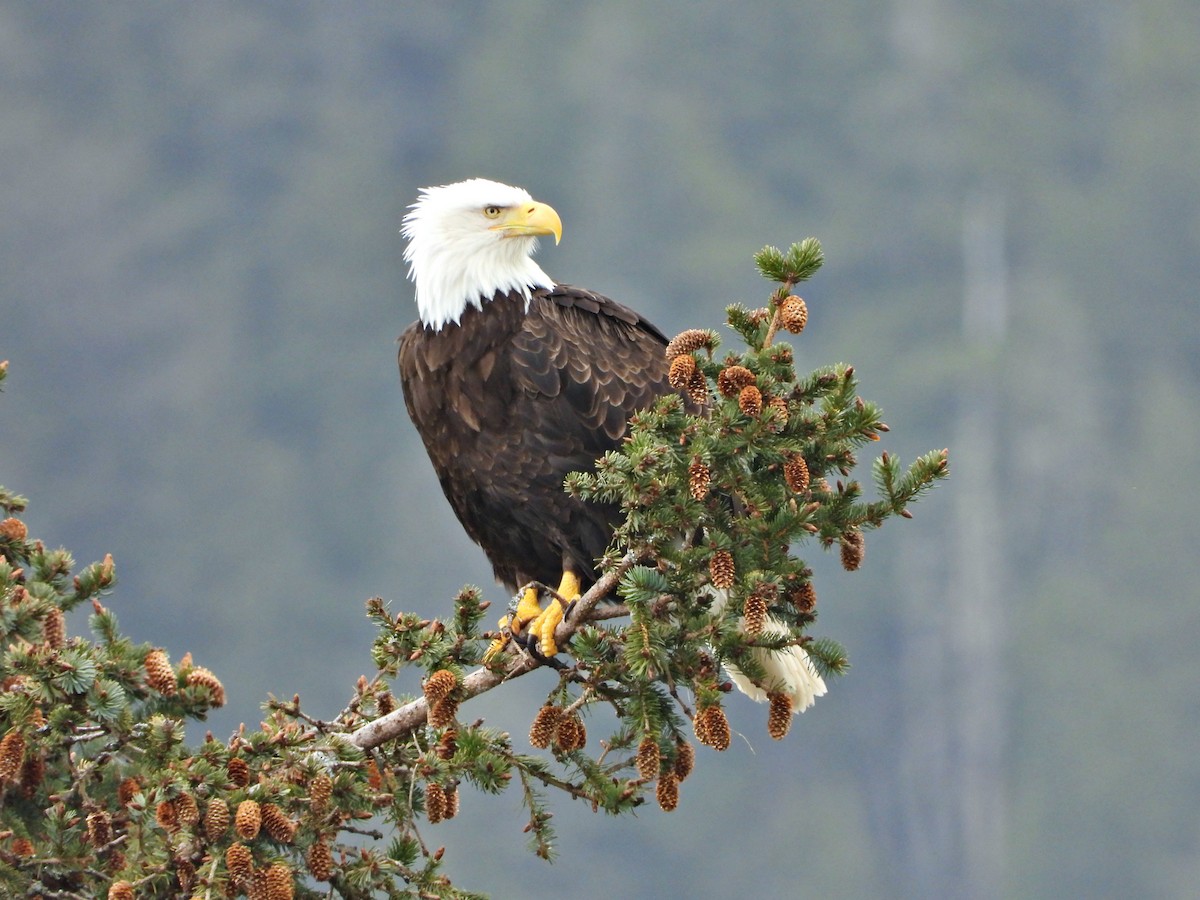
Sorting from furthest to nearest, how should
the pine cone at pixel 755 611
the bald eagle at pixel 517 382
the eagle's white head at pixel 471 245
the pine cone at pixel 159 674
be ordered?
the eagle's white head at pixel 471 245 → the bald eagle at pixel 517 382 → the pine cone at pixel 159 674 → the pine cone at pixel 755 611

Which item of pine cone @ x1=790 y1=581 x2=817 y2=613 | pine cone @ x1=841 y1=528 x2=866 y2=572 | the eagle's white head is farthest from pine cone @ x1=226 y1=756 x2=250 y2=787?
the eagle's white head

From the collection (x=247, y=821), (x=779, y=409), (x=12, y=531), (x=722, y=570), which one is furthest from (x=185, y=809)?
(x=779, y=409)

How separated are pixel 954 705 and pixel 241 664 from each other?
1136 inches

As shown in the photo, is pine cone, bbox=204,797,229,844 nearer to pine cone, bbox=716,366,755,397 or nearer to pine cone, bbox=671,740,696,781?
pine cone, bbox=671,740,696,781

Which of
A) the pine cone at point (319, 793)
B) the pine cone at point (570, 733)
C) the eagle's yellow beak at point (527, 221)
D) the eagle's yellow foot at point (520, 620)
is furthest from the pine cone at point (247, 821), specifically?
the eagle's yellow beak at point (527, 221)

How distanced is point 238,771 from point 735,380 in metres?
1.50

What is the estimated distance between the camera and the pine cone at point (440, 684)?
14.9 feet

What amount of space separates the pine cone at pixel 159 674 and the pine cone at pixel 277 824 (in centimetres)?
68

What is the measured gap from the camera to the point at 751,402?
13.6 feet

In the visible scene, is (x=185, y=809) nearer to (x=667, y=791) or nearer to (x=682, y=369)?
(x=667, y=791)

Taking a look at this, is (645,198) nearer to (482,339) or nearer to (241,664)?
(241,664)

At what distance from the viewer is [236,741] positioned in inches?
175

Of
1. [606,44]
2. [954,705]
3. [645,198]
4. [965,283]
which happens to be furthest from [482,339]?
[606,44]

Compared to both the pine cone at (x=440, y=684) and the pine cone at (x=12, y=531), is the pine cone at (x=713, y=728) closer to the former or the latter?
the pine cone at (x=440, y=684)
